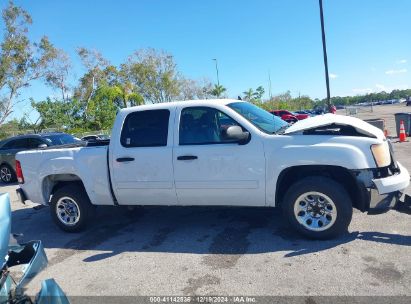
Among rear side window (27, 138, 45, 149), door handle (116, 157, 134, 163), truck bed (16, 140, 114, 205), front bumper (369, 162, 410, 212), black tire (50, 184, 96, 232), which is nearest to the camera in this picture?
front bumper (369, 162, 410, 212)

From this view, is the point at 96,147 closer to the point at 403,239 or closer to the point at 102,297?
the point at 102,297

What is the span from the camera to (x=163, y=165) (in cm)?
493

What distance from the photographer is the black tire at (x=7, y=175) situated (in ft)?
39.5

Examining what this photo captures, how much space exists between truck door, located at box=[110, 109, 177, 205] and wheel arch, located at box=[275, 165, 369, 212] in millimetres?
1472

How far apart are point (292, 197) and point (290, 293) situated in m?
1.35

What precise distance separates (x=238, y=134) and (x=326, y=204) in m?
1.37

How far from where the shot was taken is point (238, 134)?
4422 mm

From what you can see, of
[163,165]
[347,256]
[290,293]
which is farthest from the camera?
[163,165]

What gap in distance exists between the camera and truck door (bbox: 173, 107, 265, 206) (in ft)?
14.9

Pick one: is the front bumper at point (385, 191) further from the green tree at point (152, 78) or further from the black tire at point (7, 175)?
the green tree at point (152, 78)

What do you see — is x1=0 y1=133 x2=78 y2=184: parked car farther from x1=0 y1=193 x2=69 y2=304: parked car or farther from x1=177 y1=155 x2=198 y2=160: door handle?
x1=0 y1=193 x2=69 y2=304: parked car

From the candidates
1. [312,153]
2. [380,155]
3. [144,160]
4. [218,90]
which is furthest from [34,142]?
[218,90]

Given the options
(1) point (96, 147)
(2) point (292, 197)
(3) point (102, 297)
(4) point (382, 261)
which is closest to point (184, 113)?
(1) point (96, 147)

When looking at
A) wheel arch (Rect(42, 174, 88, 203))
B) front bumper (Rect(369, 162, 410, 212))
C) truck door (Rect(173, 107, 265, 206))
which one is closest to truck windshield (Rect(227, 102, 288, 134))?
truck door (Rect(173, 107, 265, 206))
